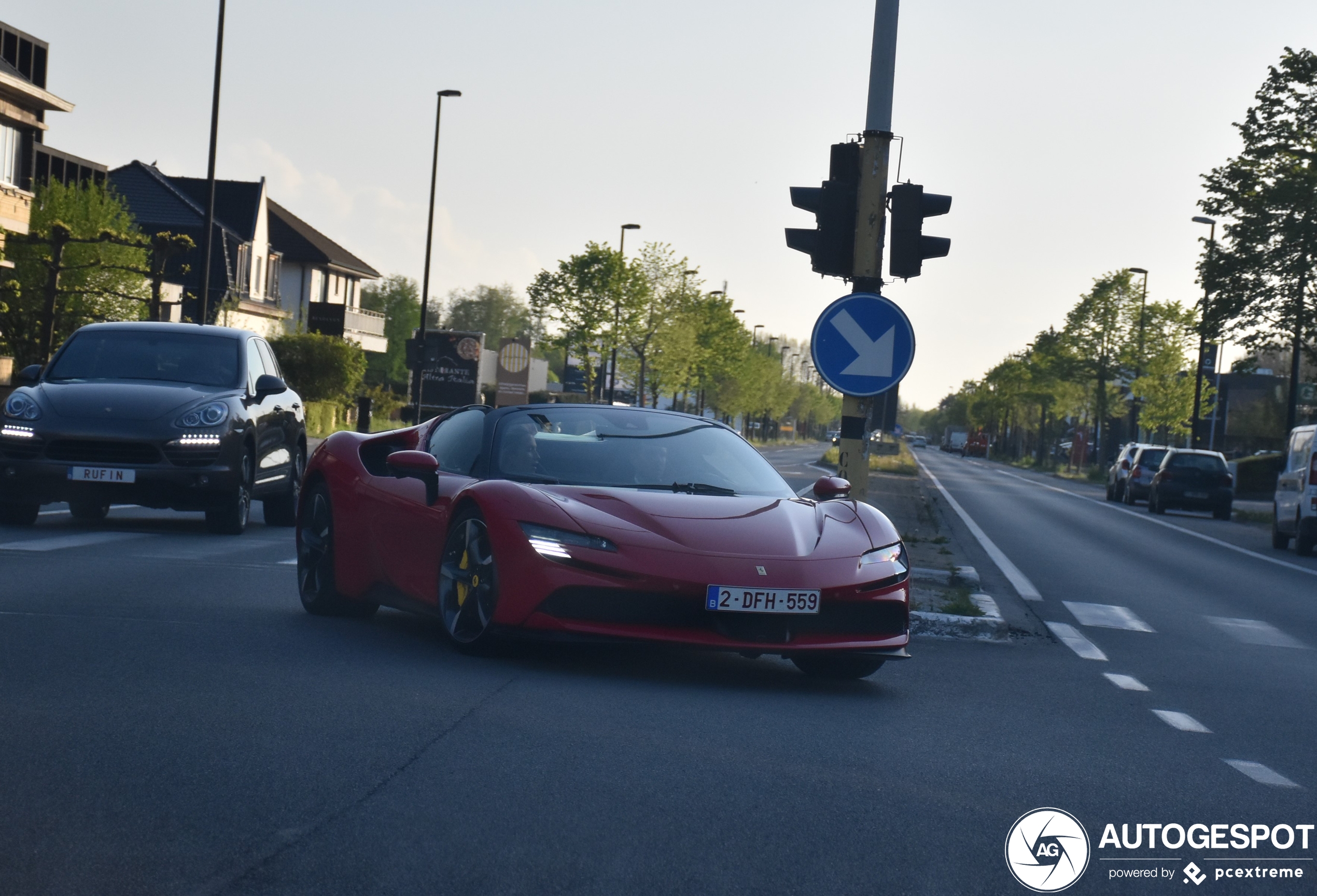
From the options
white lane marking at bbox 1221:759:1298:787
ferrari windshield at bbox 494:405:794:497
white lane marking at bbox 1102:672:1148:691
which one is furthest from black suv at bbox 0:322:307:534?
white lane marking at bbox 1221:759:1298:787

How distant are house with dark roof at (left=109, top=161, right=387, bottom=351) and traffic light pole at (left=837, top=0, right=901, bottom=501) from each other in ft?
152

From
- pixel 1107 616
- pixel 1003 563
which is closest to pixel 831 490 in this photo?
pixel 1107 616

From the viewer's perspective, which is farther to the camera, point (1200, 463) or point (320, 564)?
point (1200, 463)

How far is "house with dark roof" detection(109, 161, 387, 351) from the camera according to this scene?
68.5 metres

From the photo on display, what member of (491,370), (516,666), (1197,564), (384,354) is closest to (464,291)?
(384,354)

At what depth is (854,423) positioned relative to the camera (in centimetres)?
1145

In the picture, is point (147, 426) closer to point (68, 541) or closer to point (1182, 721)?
point (68, 541)

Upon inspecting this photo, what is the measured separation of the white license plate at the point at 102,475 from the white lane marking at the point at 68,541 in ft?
1.52

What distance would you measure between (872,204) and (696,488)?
394 centimetres

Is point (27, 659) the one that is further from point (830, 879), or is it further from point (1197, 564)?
point (1197, 564)

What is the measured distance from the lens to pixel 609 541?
700 centimetres

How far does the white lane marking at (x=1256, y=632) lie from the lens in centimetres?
1205

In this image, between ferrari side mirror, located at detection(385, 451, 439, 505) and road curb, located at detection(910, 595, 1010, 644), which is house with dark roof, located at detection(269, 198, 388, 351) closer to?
road curb, located at detection(910, 595, 1010, 644)

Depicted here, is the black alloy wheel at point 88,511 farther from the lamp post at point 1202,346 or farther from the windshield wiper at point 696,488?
the lamp post at point 1202,346
